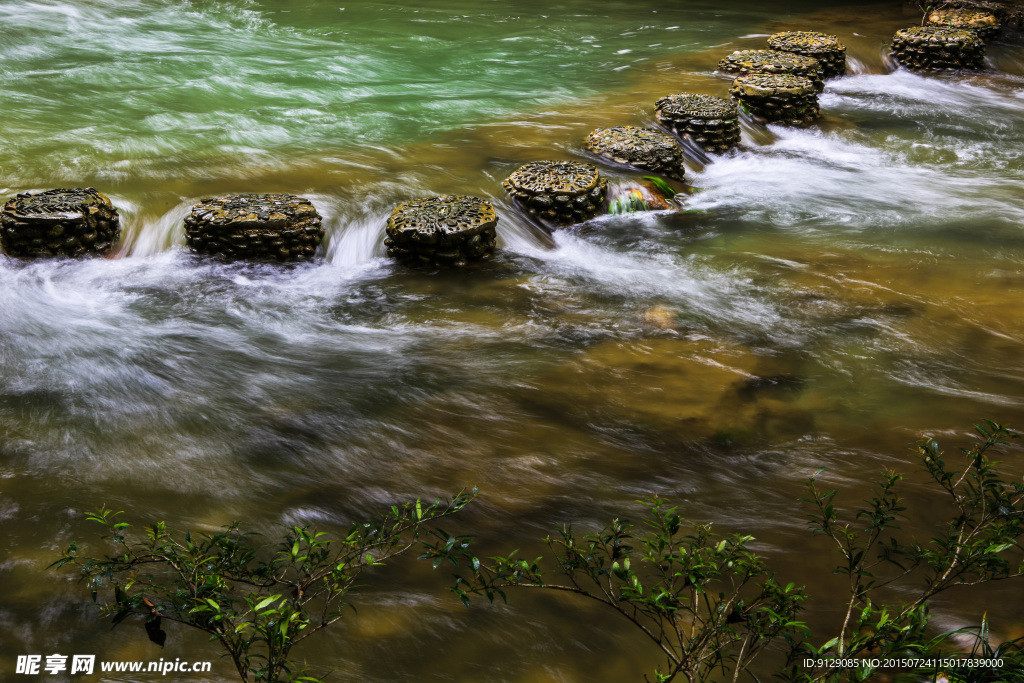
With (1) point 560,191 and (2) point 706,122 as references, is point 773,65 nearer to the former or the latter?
(2) point 706,122

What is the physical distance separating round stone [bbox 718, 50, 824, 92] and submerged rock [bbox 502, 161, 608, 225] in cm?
414

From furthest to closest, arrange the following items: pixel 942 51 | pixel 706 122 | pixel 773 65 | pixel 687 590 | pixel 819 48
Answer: pixel 942 51 → pixel 819 48 → pixel 773 65 → pixel 706 122 → pixel 687 590

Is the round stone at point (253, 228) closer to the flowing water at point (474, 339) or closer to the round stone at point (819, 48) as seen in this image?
the flowing water at point (474, 339)

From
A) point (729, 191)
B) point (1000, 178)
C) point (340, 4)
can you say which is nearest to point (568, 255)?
point (729, 191)

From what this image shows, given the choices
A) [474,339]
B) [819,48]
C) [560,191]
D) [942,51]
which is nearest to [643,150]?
[560,191]

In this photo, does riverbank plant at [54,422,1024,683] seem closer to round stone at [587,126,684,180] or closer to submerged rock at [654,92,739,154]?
round stone at [587,126,684,180]

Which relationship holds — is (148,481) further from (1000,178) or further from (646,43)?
(646,43)

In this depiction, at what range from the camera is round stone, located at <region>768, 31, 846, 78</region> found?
998 cm

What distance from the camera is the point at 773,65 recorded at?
919 cm

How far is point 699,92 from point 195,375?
6.99 metres

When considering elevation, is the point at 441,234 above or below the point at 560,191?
below

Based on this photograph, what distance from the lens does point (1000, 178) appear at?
23.8 ft

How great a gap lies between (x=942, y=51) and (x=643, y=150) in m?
6.73

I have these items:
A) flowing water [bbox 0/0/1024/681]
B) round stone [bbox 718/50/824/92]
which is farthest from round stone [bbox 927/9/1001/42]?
round stone [bbox 718/50/824/92]
